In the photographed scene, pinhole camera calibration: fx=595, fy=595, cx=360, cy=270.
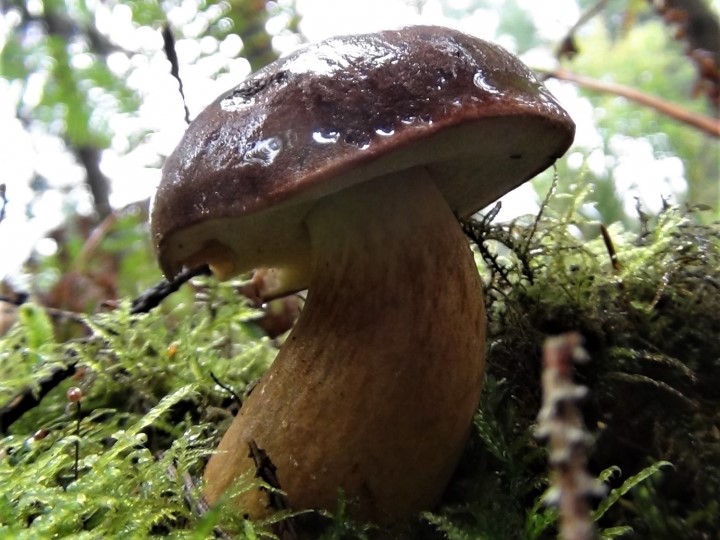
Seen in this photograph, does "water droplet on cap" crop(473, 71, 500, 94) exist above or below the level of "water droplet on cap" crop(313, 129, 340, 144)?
above

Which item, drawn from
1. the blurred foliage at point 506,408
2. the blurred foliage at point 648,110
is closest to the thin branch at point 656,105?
the blurred foliage at point 648,110

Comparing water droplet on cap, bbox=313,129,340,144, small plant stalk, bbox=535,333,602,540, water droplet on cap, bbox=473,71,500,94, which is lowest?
small plant stalk, bbox=535,333,602,540

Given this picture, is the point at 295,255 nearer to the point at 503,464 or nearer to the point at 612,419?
the point at 503,464

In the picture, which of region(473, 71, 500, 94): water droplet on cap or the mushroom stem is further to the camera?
the mushroom stem

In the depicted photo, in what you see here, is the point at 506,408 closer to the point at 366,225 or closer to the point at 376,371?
the point at 376,371

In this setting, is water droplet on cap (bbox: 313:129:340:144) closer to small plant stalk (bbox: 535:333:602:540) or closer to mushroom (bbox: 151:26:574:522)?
mushroom (bbox: 151:26:574:522)

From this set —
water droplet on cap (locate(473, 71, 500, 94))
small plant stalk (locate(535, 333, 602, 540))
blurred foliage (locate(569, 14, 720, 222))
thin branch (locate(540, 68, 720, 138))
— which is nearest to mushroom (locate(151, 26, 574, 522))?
water droplet on cap (locate(473, 71, 500, 94))

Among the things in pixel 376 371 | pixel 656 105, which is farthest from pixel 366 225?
pixel 656 105
